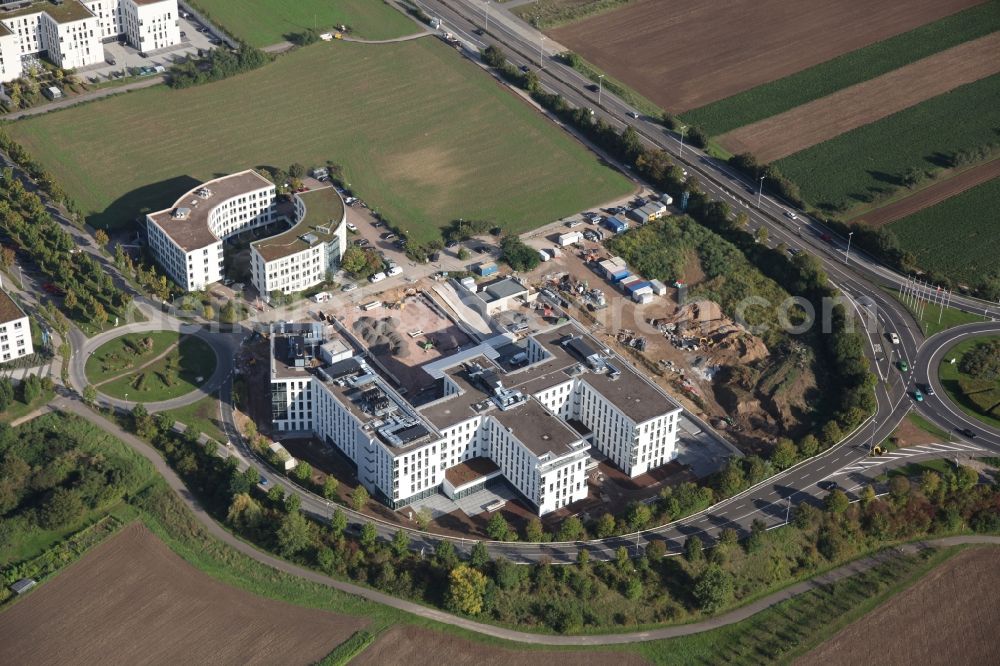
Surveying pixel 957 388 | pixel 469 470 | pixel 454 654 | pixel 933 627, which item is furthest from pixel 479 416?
pixel 957 388

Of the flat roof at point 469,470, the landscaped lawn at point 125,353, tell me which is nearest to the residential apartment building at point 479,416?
the flat roof at point 469,470

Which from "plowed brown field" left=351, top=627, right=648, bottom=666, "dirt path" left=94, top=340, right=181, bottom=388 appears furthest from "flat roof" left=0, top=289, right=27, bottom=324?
"plowed brown field" left=351, top=627, right=648, bottom=666

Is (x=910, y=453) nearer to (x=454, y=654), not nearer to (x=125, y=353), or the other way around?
(x=454, y=654)

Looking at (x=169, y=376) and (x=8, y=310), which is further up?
(x=8, y=310)

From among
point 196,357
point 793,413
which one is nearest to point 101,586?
point 196,357

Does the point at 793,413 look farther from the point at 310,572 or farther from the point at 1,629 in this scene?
the point at 1,629
